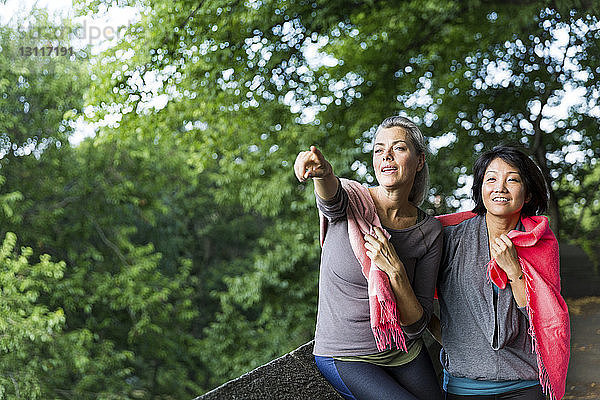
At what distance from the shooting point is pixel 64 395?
729 cm

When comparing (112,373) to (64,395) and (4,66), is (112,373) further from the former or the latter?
(4,66)

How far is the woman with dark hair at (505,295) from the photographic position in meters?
1.42

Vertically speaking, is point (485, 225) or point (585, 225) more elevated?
point (485, 225)

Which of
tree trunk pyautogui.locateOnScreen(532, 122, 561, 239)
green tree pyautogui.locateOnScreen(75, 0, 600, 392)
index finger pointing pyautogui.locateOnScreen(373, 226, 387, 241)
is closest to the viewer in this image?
index finger pointing pyautogui.locateOnScreen(373, 226, 387, 241)

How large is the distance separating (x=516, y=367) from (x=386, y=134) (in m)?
0.59

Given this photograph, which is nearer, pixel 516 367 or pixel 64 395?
pixel 516 367

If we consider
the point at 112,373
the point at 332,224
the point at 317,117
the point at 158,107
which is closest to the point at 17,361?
the point at 112,373

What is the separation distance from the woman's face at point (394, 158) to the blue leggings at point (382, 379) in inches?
15.7

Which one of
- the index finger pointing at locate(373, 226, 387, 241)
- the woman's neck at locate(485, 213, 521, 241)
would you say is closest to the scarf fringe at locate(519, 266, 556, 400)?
the woman's neck at locate(485, 213, 521, 241)

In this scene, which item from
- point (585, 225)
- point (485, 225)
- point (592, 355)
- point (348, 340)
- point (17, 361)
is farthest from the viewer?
point (17, 361)

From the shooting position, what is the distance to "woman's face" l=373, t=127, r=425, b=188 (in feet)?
4.75

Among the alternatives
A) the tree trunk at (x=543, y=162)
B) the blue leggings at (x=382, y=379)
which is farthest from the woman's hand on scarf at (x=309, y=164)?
the tree trunk at (x=543, y=162)

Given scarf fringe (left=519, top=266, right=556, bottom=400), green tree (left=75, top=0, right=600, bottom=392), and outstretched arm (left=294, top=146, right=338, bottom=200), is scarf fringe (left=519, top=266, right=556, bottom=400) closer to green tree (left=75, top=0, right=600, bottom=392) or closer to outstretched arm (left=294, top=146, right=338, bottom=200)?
outstretched arm (left=294, top=146, right=338, bottom=200)

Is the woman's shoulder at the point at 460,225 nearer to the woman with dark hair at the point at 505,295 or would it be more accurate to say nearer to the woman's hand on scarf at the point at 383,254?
the woman with dark hair at the point at 505,295
